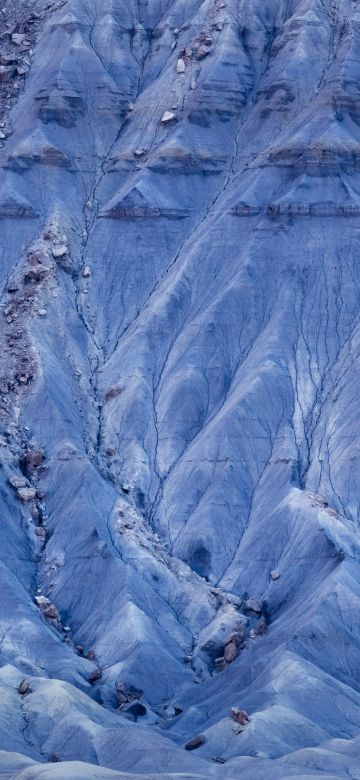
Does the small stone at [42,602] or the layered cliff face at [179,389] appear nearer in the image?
the layered cliff face at [179,389]

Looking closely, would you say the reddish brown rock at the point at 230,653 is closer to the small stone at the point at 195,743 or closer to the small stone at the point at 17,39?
the small stone at the point at 195,743

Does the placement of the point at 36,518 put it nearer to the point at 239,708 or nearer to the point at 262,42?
the point at 239,708

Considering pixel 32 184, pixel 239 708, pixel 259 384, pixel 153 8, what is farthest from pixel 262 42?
pixel 239 708

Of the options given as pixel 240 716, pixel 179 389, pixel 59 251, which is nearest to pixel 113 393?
pixel 179 389

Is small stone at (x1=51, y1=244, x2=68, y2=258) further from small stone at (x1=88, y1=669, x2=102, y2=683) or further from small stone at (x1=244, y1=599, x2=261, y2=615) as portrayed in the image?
small stone at (x1=88, y1=669, x2=102, y2=683)

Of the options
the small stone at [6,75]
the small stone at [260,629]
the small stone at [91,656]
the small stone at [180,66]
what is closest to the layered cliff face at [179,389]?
the small stone at [91,656]

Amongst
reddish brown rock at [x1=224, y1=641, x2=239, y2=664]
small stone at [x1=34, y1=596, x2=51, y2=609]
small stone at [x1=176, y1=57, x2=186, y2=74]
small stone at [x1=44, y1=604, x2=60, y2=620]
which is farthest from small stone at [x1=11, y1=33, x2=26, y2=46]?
reddish brown rock at [x1=224, y1=641, x2=239, y2=664]
